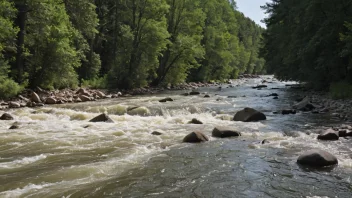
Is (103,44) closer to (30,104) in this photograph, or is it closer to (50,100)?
(50,100)

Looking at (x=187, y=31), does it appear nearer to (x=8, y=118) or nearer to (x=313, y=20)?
(x=313, y=20)

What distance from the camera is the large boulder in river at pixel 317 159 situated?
25.3 feet

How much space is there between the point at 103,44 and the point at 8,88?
79.4ft

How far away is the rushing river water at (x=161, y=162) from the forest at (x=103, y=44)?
10.1m

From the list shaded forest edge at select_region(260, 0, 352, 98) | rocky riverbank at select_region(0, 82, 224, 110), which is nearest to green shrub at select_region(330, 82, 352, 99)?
shaded forest edge at select_region(260, 0, 352, 98)

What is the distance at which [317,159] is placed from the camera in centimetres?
774

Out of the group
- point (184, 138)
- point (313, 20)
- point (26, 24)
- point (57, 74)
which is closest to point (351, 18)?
point (313, 20)

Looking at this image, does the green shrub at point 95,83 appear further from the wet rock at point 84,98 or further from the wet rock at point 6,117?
the wet rock at point 6,117

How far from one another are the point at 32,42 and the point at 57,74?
109 inches

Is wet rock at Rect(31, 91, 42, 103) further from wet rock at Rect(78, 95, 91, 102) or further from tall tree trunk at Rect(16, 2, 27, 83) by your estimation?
wet rock at Rect(78, 95, 91, 102)

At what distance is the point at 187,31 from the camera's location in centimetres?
4088

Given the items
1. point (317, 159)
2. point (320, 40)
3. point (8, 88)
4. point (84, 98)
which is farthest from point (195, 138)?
point (320, 40)

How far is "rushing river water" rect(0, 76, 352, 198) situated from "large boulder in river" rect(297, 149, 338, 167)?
0.75 feet

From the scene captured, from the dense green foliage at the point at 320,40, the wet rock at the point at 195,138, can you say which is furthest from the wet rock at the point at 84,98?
the dense green foliage at the point at 320,40
